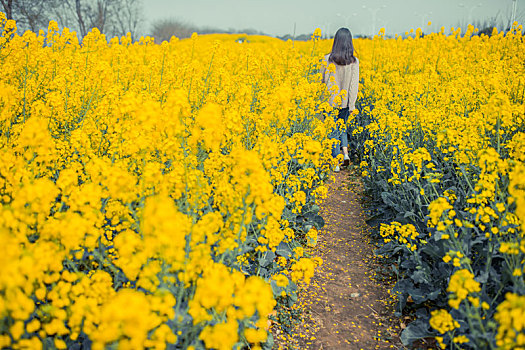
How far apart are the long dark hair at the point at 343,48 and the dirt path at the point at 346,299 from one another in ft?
9.99

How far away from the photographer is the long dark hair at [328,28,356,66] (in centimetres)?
663

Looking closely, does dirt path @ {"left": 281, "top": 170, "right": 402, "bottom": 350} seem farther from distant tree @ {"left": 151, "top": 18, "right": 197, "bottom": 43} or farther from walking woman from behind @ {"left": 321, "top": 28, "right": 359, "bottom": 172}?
distant tree @ {"left": 151, "top": 18, "right": 197, "bottom": 43}

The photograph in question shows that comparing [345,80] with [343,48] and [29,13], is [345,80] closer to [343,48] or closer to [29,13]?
[343,48]

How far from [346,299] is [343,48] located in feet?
15.1

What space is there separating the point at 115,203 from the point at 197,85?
326 cm

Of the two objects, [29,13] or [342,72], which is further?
[29,13]

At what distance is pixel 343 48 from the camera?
662 cm

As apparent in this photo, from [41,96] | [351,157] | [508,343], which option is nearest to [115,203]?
[508,343]

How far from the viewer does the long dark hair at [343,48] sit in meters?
6.63

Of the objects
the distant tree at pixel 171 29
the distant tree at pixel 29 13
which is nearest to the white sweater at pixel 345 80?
the distant tree at pixel 29 13

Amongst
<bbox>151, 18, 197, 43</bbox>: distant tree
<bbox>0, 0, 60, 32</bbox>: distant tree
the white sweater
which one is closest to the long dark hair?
the white sweater

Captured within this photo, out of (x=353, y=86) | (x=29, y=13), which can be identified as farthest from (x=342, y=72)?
(x=29, y=13)

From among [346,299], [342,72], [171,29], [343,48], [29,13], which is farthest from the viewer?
[171,29]

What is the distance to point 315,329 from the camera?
10.6 ft
